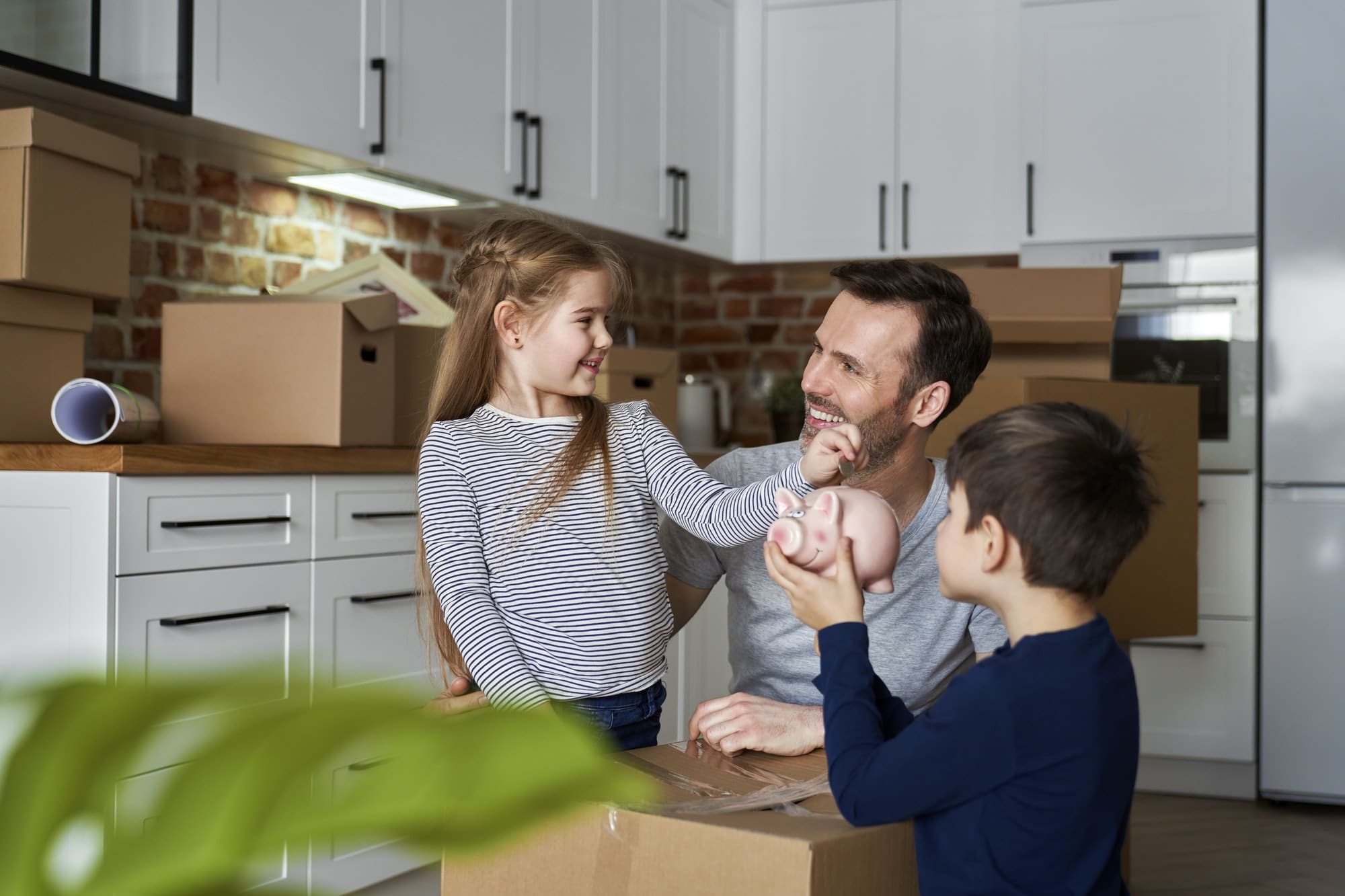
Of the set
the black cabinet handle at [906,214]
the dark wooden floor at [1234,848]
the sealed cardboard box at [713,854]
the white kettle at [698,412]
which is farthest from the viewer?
the white kettle at [698,412]

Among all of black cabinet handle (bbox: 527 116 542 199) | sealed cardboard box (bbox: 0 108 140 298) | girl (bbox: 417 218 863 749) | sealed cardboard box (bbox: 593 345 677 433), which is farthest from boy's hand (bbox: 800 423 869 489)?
black cabinet handle (bbox: 527 116 542 199)

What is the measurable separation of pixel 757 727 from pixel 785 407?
303 centimetres

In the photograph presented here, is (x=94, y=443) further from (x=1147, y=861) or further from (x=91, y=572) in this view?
(x=1147, y=861)

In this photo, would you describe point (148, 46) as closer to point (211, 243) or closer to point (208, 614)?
point (211, 243)

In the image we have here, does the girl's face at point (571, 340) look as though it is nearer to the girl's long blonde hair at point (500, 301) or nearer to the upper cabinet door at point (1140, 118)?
the girl's long blonde hair at point (500, 301)

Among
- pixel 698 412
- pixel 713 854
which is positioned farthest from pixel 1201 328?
pixel 713 854

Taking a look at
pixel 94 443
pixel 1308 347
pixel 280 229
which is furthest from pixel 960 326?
pixel 1308 347

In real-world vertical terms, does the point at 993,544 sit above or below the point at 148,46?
below

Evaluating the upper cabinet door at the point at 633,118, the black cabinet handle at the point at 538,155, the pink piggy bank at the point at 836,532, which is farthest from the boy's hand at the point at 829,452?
the upper cabinet door at the point at 633,118

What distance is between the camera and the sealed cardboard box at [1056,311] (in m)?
2.41

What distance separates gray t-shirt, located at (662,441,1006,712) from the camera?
1.51 meters

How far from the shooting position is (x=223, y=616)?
2068mm

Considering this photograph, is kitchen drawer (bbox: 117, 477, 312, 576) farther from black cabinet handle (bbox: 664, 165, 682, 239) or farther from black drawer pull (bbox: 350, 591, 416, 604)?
black cabinet handle (bbox: 664, 165, 682, 239)

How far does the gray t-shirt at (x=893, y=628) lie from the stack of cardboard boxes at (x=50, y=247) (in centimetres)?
112
